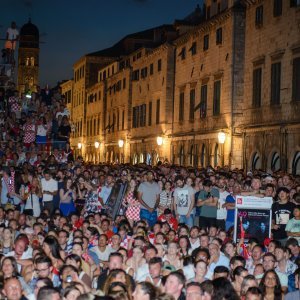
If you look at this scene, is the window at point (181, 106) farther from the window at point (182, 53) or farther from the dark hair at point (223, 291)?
the dark hair at point (223, 291)

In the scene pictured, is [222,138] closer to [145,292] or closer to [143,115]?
[143,115]

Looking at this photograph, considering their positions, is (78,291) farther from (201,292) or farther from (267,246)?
(267,246)

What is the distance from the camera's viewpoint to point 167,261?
1409cm

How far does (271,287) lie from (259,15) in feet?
85.6

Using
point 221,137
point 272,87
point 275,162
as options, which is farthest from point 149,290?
point 221,137

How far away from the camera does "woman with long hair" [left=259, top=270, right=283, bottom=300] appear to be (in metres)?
11.9

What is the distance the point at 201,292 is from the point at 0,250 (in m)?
6.58

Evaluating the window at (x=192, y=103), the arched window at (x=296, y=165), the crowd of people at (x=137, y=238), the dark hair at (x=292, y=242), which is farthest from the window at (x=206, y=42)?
the dark hair at (x=292, y=242)

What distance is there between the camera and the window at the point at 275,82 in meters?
33.6

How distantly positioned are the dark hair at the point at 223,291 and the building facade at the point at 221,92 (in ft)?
70.0

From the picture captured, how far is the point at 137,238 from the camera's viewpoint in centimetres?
1479

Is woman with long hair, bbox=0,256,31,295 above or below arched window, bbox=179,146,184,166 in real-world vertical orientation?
below

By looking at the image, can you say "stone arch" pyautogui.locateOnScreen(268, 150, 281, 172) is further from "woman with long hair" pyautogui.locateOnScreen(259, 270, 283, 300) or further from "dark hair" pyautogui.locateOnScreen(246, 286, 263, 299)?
"dark hair" pyautogui.locateOnScreen(246, 286, 263, 299)

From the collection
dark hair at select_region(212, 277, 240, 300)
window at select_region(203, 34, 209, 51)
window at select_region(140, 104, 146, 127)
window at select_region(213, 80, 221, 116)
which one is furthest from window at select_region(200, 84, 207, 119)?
dark hair at select_region(212, 277, 240, 300)
